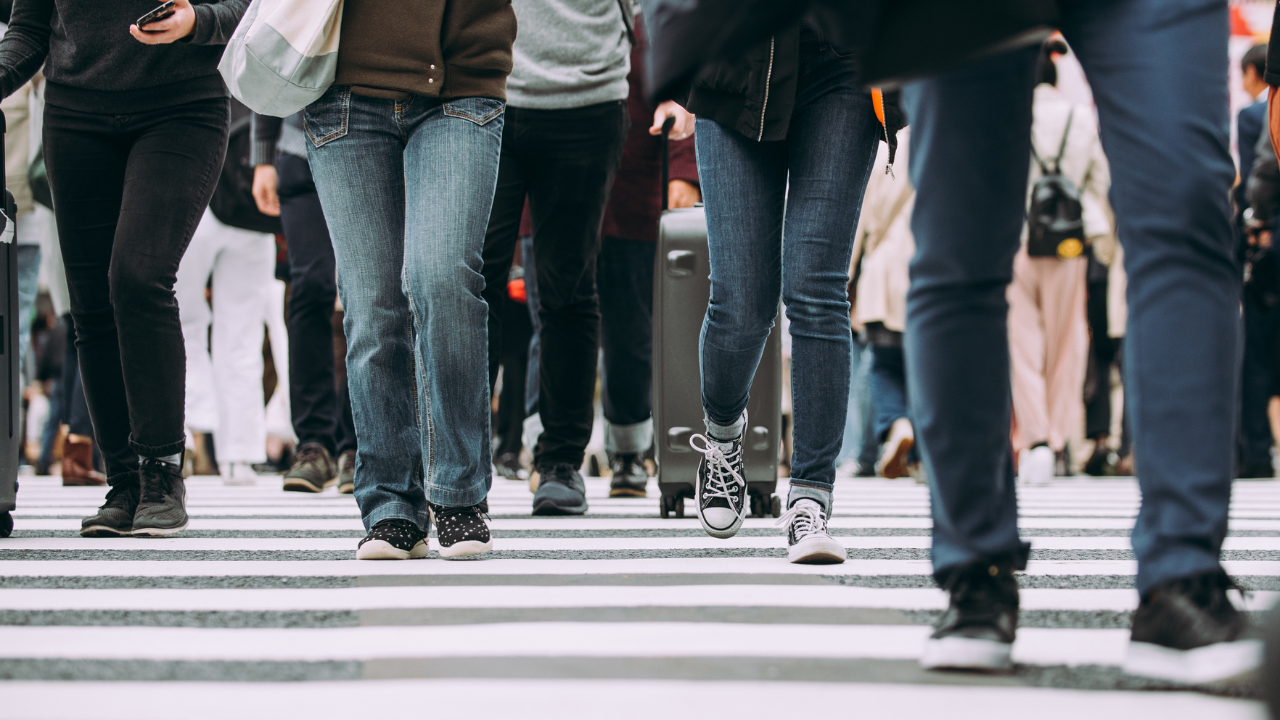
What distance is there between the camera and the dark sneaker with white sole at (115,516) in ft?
11.0

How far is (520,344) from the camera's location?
293 inches

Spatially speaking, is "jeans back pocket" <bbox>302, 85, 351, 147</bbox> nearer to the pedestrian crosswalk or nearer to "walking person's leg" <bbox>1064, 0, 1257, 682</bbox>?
the pedestrian crosswalk

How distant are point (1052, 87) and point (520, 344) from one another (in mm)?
3611

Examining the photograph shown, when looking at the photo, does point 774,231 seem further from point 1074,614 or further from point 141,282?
point 141,282

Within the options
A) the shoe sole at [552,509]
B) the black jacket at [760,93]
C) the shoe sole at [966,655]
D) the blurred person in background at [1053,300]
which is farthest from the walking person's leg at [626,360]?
the shoe sole at [966,655]

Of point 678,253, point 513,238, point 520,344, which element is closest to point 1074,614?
point 678,253

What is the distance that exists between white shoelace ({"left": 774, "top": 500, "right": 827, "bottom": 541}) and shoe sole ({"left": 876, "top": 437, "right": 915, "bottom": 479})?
4986 millimetres

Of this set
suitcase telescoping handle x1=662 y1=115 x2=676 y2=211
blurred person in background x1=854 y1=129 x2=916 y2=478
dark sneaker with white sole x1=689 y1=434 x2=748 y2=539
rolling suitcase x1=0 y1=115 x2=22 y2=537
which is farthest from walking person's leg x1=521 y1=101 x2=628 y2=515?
blurred person in background x1=854 y1=129 x2=916 y2=478

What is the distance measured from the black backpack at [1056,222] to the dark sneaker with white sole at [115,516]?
5198 mm

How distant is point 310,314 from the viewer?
Answer: 534 centimetres

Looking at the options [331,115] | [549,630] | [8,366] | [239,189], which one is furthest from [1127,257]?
[239,189]

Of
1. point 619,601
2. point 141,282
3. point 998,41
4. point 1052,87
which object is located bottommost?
point 619,601

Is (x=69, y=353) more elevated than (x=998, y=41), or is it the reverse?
(x=998, y=41)

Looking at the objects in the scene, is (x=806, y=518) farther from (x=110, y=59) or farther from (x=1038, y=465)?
(x=1038, y=465)
